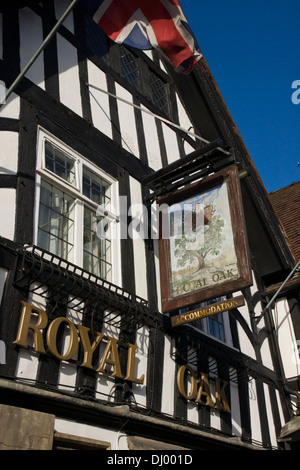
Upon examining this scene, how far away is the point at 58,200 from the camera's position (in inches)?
239

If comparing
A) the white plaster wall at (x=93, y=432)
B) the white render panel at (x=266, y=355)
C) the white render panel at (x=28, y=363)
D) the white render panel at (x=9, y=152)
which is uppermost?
the white render panel at (x=9, y=152)

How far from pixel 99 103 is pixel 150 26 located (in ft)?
4.32

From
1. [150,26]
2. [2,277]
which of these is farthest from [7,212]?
[150,26]

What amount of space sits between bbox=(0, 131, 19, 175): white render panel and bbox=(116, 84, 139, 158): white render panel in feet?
7.72

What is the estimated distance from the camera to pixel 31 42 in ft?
21.9

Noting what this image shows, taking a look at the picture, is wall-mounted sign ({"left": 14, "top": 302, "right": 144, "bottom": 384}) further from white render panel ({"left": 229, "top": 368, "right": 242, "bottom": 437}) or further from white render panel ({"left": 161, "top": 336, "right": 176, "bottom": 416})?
white render panel ({"left": 229, "top": 368, "right": 242, "bottom": 437})

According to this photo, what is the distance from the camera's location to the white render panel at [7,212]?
16.5 feet

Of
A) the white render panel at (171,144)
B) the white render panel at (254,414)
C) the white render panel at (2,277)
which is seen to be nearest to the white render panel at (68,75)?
the white render panel at (171,144)

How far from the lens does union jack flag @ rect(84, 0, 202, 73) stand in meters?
6.59

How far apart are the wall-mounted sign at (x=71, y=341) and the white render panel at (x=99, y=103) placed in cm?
315

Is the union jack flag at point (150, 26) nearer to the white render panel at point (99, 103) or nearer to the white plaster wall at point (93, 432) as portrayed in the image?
the white render panel at point (99, 103)

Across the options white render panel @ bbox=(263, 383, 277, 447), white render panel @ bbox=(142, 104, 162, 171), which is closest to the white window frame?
white render panel @ bbox=(142, 104, 162, 171)

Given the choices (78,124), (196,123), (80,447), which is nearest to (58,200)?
(78,124)
